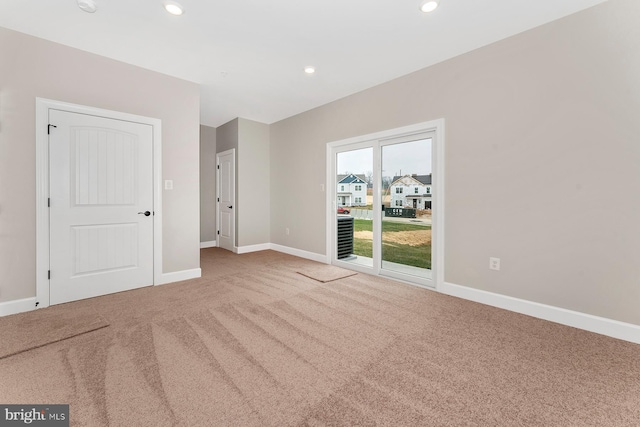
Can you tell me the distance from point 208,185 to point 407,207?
4.64m

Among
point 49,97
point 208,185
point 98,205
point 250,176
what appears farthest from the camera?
point 208,185

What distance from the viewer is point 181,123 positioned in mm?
3584

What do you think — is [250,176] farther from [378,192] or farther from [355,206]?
[378,192]

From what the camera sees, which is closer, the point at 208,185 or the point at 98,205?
the point at 98,205

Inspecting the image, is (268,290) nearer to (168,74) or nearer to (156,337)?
(156,337)

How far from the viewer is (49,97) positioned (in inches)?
107

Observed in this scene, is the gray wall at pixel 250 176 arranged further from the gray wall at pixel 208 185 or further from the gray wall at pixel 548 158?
the gray wall at pixel 548 158

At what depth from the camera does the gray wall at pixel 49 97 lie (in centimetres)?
254

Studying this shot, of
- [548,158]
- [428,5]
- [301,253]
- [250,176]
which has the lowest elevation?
[301,253]

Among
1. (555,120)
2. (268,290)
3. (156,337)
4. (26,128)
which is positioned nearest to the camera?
(156,337)

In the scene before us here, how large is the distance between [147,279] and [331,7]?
371 cm

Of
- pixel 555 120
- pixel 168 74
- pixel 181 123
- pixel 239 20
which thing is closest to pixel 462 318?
pixel 555 120

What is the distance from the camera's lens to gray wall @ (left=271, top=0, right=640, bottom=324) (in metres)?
2.16

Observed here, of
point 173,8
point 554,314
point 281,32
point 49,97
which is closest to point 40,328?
point 49,97
